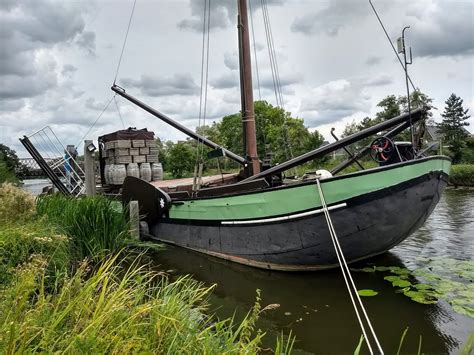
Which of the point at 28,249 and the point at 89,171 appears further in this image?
the point at 89,171

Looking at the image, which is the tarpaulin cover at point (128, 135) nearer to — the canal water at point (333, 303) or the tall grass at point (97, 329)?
the canal water at point (333, 303)

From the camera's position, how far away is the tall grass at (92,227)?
5938 mm

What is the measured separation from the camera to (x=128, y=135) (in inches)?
439

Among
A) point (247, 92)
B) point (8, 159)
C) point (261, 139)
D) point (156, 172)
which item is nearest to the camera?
point (247, 92)

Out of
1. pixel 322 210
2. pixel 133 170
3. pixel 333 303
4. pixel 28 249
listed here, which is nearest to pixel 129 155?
pixel 133 170

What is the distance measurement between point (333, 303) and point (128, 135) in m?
8.34

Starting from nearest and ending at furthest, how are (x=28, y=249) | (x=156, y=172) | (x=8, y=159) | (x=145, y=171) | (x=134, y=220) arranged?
(x=28, y=249) → (x=134, y=220) → (x=145, y=171) → (x=156, y=172) → (x=8, y=159)

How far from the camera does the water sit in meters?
3.69

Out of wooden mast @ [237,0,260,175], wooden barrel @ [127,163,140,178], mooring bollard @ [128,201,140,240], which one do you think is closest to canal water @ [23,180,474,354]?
mooring bollard @ [128,201,140,240]

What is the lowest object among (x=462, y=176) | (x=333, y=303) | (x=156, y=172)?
(x=333, y=303)

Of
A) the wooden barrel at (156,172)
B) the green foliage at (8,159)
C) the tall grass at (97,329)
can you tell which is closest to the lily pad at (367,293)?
the tall grass at (97,329)

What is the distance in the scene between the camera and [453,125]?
121ft

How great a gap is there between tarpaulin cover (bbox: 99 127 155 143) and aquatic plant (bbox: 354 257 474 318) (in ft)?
25.8

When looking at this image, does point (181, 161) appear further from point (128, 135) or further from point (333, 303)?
point (333, 303)
